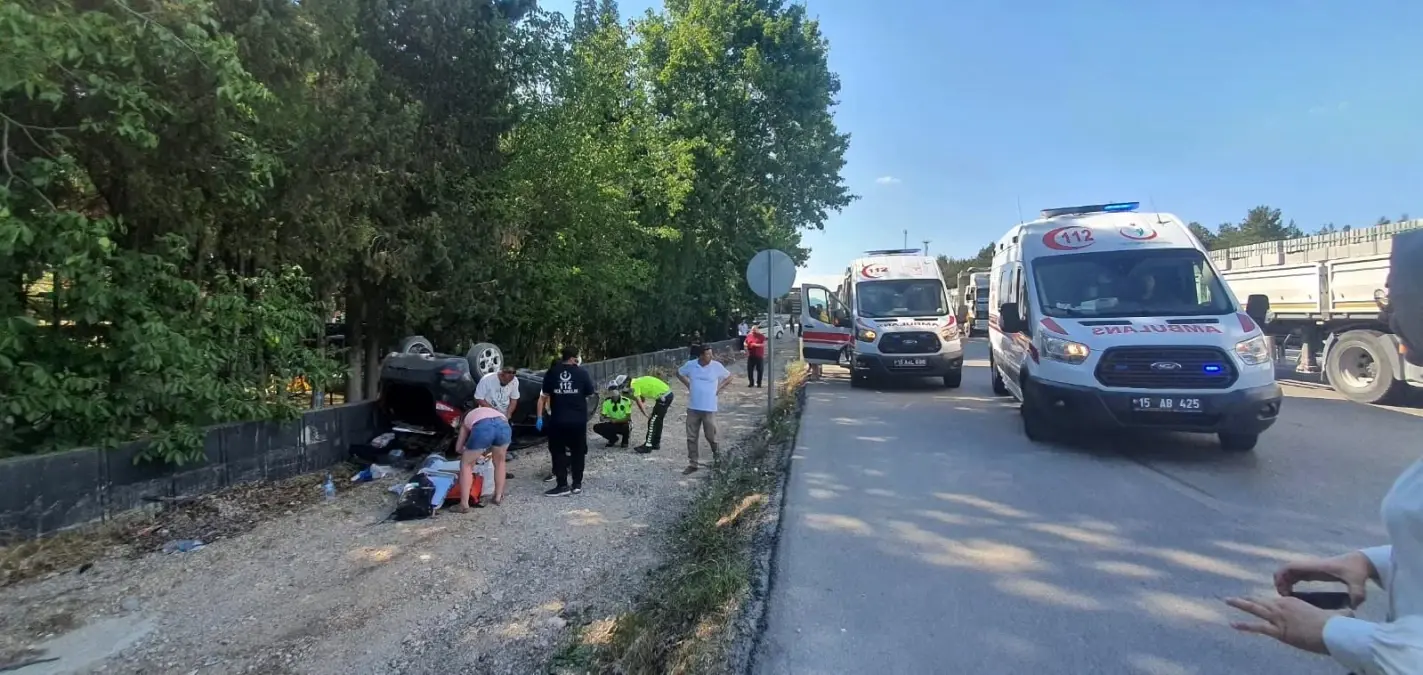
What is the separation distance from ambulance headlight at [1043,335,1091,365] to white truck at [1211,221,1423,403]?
5859 millimetres

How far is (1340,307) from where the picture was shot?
13.5 metres

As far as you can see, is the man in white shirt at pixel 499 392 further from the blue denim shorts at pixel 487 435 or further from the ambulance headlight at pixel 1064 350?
the ambulance headlight at pixel 1064 350

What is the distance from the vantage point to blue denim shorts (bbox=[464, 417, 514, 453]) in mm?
7199

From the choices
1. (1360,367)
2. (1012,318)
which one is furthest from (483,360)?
(1360,367)

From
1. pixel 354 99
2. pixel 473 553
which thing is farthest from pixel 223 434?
pixel 354 99

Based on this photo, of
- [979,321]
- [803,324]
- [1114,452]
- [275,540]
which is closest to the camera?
[275,540]

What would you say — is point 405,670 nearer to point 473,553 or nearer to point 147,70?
point 473,553

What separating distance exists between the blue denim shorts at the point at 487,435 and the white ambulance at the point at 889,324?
31.8 feet

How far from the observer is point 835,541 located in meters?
5.55

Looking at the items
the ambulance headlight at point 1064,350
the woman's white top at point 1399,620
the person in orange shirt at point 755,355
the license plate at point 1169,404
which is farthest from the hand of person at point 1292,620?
the person in orange shirt at point 755,355

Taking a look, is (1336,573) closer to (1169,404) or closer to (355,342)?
(1169,404)

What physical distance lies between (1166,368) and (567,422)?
6015 mm

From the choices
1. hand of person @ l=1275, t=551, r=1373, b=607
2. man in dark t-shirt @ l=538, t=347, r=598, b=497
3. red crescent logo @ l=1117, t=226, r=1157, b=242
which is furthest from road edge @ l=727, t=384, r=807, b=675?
red crescent logo @ l=1117, t=226, r=1157, b=242

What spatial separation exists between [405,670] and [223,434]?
441 cm
